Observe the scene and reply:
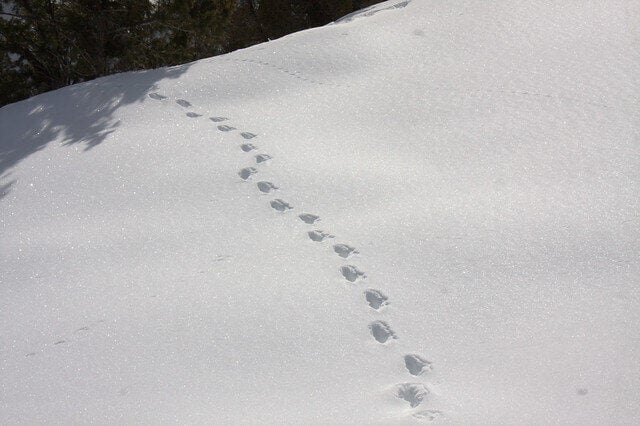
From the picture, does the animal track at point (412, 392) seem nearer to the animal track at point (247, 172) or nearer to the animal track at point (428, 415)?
the animal track at point (428, 415)

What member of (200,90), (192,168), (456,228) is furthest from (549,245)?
(200,90)

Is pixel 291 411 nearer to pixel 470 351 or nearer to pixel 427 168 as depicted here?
pixel 470 351

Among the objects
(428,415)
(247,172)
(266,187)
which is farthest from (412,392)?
(247,172)

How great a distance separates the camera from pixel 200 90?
3.78 meters

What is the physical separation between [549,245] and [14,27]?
5951 millimetres

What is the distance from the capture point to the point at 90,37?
641cm

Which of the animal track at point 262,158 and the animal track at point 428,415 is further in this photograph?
the animal track at point 262,158

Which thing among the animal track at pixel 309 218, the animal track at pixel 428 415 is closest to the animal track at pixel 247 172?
the animal track at pixel 309 218

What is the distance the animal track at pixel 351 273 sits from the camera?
2201 millimetres

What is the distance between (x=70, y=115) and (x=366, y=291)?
254cm

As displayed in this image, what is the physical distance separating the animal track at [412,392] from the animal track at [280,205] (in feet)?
3.81

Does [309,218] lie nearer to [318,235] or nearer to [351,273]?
[318,235]

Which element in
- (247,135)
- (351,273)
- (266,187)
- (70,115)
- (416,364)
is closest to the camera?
(416,364)

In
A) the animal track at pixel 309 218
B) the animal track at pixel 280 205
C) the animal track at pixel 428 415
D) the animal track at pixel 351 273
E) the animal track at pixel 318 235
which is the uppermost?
the animal track at pixel 280 205
